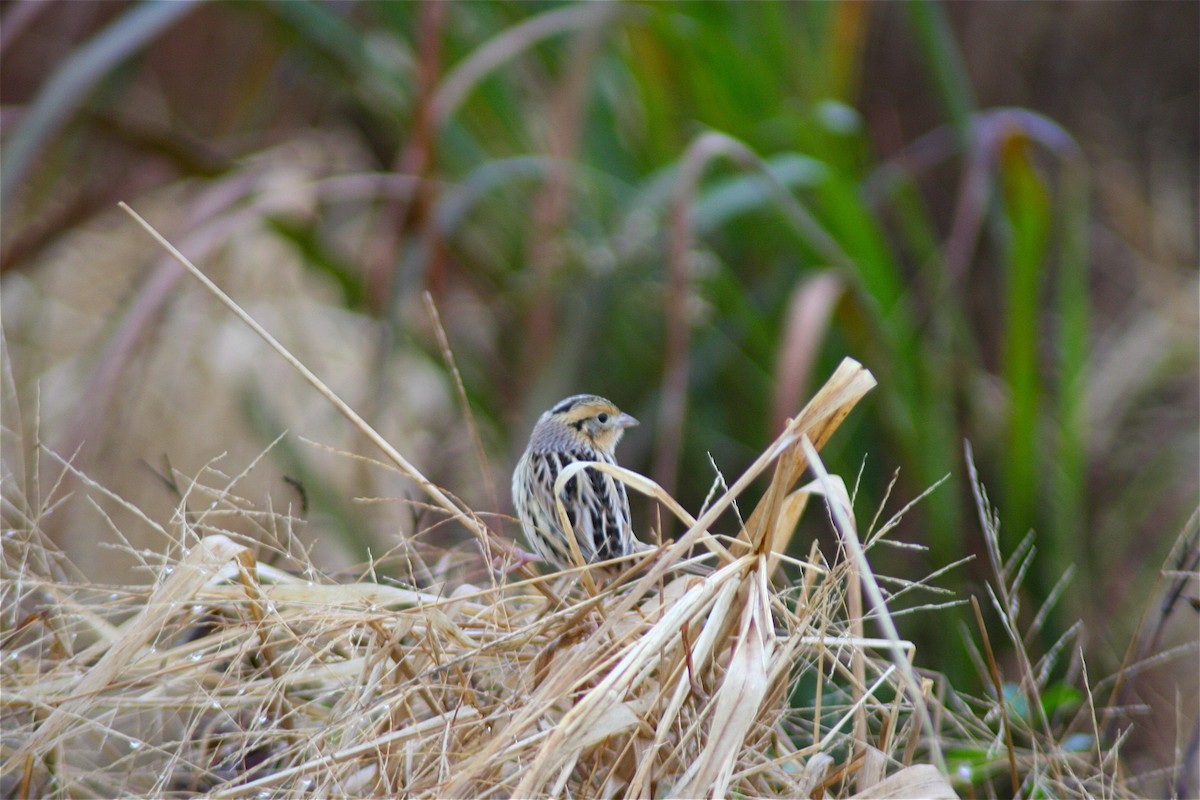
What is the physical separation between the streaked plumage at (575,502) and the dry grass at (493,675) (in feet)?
0.89

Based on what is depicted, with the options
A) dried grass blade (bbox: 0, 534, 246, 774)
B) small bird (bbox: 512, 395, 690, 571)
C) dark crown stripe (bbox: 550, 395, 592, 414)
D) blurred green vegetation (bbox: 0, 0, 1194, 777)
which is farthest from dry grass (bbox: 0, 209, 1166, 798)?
blurred green vegetation (bbox: 0, 0, 1194, 777)

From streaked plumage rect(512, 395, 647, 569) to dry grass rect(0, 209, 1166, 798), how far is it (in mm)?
272

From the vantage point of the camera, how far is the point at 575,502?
5.86 ft

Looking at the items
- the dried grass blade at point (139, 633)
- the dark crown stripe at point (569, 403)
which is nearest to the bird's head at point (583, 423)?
the dark crown stripe at point (569, 403)

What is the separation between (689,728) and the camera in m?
1.12

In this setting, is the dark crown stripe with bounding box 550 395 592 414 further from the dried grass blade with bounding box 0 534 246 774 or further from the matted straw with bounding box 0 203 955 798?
the dried grass blade with bounding box 0 534 246 774

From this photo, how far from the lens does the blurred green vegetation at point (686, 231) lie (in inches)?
114

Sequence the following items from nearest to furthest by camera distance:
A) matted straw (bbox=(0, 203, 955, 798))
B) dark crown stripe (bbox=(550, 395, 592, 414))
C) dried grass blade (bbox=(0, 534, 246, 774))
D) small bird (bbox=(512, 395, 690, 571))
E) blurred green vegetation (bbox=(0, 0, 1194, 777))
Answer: matted straw (bbox=(0, 203, 955, 798)) → dried grass blade (bbox=(0, 534, 246, 774)) → small bird (bbox=(512, 395, 690, 571)) → dark crown stripe (bbox=(550, 395, 592, 414)) → blurred green vegetation (bbox=(0, 0, 1194, 777))

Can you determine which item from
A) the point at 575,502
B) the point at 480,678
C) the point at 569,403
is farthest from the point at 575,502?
the point at 480,678

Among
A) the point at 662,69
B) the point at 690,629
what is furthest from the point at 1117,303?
the point at 690,629

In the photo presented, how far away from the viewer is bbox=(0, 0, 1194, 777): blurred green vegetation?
114 inches

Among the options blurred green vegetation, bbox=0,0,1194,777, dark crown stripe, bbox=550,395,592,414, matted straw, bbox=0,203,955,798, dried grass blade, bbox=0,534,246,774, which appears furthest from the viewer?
blurred green vegetation, bbox=0,0,1194,777

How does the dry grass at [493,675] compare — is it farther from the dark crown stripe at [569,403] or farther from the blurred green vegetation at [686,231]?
the blurred green vegetation at [686,231]

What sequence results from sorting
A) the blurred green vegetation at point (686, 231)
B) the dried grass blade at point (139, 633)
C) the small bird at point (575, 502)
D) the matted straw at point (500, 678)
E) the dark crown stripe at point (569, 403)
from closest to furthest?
the matted straw at point (500, 678)
the dried grass blade at point (139, 633)
the small bird at point (575, 502)
the dark crown stripe at point (569, 403)
the blurred green vegetation at point (686, 231)
